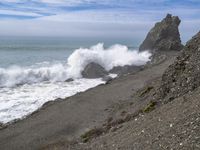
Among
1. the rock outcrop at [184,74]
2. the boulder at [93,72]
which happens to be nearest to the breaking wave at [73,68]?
the boulder at [93,72]

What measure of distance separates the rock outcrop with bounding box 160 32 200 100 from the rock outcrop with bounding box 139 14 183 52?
127 feet

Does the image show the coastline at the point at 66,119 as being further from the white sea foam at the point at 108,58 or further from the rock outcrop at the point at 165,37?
the rock outcrop at the point at 165,37

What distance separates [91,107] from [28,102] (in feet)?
20.7

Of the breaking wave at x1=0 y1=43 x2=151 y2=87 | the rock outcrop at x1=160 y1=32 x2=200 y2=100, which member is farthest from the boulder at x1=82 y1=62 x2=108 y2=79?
the rock outcrop at x1=160 y1=32 x2=200 y2=100

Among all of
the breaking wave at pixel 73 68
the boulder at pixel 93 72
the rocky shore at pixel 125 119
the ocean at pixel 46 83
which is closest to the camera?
the rocky shore at pixel 125 119

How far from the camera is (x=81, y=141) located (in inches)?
658

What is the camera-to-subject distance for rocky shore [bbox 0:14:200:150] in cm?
1157

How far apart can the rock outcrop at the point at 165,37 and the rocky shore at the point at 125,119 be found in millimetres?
27701

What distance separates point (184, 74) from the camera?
16.0 meters

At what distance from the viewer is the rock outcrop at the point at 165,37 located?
186 feet

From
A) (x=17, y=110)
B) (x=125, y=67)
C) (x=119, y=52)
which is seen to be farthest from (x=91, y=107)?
(x=119, y=52)

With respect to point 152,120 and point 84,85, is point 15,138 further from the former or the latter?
point 84,85

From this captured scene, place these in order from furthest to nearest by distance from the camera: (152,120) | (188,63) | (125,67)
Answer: (125,67), (188,63), (152,120)

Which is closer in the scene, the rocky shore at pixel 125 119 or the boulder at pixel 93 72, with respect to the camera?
the rocky shore at pixel 125 119
